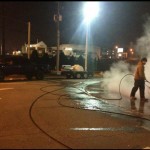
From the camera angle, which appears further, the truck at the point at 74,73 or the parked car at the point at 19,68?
the truck at the point at 74,73

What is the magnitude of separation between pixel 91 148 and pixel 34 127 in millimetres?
2459

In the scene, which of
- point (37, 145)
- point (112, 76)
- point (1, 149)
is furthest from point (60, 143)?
point (112, 76)

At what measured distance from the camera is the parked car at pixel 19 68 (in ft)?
91.6

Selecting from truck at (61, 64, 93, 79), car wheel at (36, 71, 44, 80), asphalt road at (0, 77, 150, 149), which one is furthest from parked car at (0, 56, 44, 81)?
asphalt road at (0, 77, 150, 149)

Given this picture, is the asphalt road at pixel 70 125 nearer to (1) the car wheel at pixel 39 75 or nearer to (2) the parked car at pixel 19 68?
(2) the parked car at pixel 19 68

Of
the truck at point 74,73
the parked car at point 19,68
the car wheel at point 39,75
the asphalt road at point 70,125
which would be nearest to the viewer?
the asphalt road at point 70,125

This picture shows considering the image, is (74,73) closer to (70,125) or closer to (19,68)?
(19,68)

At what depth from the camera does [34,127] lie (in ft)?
32.3

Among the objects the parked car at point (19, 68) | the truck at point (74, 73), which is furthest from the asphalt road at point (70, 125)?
the truck at point (74, 73)

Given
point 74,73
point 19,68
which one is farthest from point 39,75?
point 74,73

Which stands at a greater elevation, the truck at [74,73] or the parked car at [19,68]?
the parked car at [19,68]

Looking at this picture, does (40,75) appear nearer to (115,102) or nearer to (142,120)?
(115,102)

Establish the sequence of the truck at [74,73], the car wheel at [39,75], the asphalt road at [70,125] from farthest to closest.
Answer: the truck at [74,73], the car wheel at [39,75], the asphalt road at [70,125]

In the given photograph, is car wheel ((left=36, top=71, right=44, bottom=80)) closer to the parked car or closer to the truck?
the parked car
